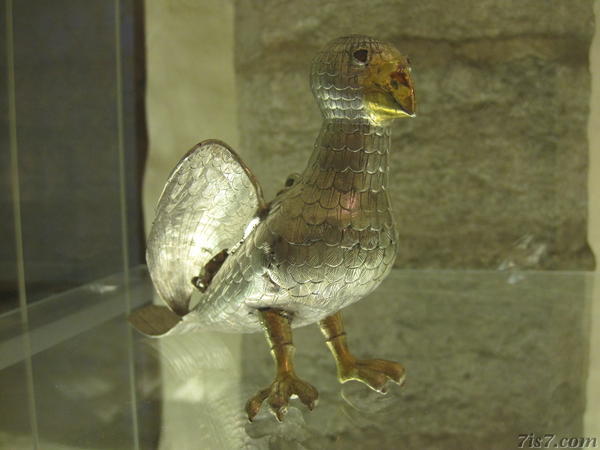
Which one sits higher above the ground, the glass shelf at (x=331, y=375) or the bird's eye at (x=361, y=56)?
the bird's eye at (x=361, y=56)

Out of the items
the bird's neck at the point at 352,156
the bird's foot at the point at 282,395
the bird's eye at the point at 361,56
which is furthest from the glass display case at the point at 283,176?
the bird's eye at the point at 361,56

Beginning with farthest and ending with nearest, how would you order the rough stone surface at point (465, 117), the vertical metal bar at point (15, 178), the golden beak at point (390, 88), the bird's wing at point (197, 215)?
the rough stone surface at point (465, 117) < the vertical metal bar at point (15, 178) < the bird's wing at point (197, 215) < the golden beak at point (390, 88)

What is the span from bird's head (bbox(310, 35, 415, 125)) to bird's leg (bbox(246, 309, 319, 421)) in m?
0.31

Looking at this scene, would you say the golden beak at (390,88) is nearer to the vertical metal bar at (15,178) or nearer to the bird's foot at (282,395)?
the bird's foot at (282,395)

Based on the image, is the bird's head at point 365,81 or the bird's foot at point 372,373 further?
the bird's foot at point 372,373

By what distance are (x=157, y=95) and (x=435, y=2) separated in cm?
78

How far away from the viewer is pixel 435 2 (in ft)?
4.69

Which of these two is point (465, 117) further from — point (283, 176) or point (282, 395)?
point (282, 395)

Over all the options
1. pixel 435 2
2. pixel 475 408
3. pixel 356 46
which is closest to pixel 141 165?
pixel 435 2

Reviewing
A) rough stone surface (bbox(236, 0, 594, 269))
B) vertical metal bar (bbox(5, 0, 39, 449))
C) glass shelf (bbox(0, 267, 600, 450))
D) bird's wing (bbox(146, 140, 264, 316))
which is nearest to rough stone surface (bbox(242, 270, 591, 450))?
glass shelf (bbox(0, 267, 600, 450))

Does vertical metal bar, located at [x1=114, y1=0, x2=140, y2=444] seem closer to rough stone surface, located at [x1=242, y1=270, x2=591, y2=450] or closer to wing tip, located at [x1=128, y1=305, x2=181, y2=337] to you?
wing tip, located at [x1=128, y1=305, x2=181, y2=337]

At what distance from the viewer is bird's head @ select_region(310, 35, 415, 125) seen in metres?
0.76

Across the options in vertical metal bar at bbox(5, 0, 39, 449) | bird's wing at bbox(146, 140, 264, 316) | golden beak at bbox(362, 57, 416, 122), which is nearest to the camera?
golden beak at bbox(362, 57, 416, 122)

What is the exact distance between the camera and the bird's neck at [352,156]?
2.62ft
